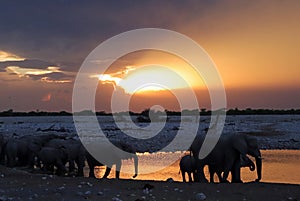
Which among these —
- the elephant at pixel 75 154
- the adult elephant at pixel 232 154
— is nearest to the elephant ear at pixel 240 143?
the adult elephant at pixel 232 154

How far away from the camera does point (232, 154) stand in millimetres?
15984

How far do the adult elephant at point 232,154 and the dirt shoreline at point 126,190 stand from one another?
2.83 meters

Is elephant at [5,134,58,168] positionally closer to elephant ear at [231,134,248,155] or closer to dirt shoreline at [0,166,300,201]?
dirt shoreline at [0,166,300,201]

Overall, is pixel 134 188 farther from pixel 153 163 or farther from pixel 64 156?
pixel 153 163

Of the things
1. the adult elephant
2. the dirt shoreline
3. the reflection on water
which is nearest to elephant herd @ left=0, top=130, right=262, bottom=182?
the adult elephant

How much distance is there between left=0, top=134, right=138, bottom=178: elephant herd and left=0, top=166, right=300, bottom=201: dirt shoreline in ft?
16.7

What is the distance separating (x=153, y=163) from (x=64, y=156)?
6179 millimetres

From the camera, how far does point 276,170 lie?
20.6 m

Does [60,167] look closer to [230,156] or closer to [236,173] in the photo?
[230,156]

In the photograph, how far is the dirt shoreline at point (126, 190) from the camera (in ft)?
36.1

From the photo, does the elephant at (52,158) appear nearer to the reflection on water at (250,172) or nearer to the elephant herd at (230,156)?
the reflection on water at (250,172)

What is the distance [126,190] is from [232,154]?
525 cm

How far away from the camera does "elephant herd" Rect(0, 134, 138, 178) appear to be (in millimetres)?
18781

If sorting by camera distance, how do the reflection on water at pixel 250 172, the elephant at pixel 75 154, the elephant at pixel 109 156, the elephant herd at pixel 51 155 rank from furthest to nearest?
the elephant at pixel 75 154 → the elephant herd at pixel 51 155 → the elephant at pixel 109 156 → the reflection on water at pixel 250 172
